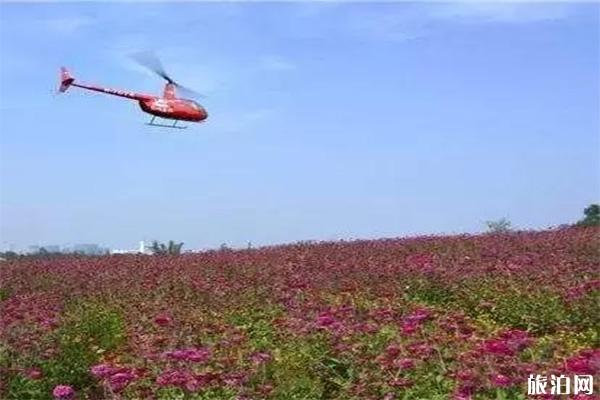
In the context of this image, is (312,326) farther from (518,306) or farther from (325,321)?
(518,306)

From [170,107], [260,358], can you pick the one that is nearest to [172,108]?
[170,107]

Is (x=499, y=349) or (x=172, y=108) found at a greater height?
(x=172, y=108)

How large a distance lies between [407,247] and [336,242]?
2.45 metres

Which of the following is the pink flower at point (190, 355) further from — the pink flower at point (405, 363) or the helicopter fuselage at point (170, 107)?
the helicopter fuselage at point (170, 107)

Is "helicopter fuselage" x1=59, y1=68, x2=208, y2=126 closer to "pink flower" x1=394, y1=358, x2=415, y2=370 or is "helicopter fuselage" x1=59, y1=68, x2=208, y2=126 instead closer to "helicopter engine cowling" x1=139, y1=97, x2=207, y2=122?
"helicopter engine cowling" x1=139, y1=97, x2=207, y2=122

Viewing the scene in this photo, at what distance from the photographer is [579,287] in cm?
684

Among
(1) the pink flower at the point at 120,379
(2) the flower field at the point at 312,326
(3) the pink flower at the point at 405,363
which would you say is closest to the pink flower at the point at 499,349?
(2) the flower field at the point at 312,326

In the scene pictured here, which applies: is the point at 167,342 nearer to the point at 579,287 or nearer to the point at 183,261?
the point at 579,287

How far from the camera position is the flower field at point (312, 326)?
14.9 feet

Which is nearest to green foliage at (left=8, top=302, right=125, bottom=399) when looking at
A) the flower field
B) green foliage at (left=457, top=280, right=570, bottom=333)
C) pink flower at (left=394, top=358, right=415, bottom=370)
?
the flower field

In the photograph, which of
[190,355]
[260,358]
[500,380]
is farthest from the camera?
[260,358]

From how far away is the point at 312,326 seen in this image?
560 cm

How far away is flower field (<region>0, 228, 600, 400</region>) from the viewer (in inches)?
179

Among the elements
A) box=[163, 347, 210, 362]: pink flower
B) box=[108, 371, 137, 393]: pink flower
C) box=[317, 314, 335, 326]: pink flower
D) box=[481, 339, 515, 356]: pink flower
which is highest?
box=[317, 314, 335, 326]: pink flower
